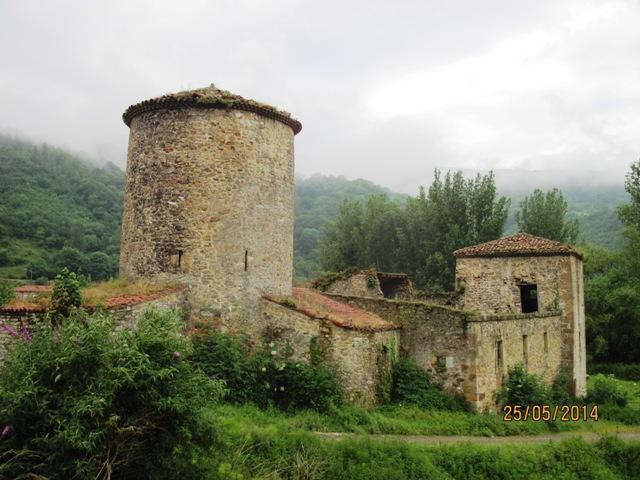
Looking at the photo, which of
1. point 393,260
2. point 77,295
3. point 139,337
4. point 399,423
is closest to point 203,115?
point 77,295

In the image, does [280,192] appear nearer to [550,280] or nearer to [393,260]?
[550,280]

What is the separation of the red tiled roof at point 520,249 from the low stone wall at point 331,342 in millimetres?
9964

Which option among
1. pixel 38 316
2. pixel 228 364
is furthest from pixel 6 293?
pixel 228 364

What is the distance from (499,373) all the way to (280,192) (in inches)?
344

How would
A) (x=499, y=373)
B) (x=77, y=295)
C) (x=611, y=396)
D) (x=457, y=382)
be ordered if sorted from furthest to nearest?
(x=611, y=396) < (x=499, y=373) < (x=457, y=382) < (x=77, y=295)

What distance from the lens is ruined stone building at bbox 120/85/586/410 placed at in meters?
16.1

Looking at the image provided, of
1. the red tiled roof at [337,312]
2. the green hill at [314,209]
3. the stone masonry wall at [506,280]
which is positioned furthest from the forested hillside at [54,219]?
the red tiled roof at [337,312]

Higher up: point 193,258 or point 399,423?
point 193,258

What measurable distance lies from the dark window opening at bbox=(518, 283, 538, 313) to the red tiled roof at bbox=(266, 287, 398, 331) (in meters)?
8.29

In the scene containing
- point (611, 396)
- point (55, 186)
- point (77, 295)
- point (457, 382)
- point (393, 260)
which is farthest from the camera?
point (55, 186)

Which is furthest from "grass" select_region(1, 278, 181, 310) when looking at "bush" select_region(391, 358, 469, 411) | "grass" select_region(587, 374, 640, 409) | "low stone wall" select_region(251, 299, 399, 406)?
"grass" select_region(587, 374, 640, 409)

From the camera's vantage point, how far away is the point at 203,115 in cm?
1655

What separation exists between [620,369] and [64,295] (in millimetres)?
31924

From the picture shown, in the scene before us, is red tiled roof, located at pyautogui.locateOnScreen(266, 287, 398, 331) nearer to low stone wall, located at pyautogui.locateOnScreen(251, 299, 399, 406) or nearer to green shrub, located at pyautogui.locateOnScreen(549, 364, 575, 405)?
low stone wall, located at pyautogui.locateOnScreen(251, 299, 399, 406)
